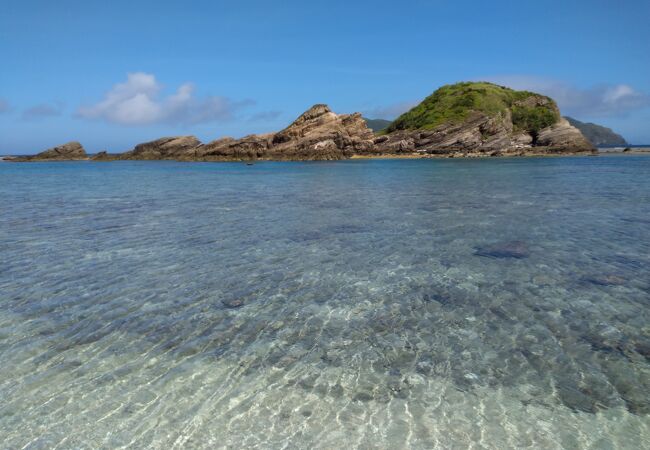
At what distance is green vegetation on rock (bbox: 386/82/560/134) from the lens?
13512 cm

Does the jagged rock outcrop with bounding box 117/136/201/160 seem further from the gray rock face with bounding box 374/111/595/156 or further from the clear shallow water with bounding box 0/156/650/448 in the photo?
the clear shallow water with bounding box 0/156/650/448

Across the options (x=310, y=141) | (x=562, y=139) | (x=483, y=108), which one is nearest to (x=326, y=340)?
(x=310, y=141)

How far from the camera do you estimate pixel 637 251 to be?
1472cm

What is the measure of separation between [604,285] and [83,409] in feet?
39.1

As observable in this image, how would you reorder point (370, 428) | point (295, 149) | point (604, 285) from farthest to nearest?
point (295, 149) < point (604, 285) < point (370, 428)

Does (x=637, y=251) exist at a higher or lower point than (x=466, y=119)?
lower

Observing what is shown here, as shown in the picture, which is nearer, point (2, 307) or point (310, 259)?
point (2, 307)

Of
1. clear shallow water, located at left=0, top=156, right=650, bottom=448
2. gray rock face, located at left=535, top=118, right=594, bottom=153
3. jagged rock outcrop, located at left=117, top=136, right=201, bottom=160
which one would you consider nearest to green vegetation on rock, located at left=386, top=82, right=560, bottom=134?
gray rock face, located at left=535, top=118, right=594, bottom=153

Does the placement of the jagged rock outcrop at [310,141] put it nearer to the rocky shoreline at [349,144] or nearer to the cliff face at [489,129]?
the rocky shoreline at [349,144]

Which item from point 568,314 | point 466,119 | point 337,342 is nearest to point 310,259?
point 337,342

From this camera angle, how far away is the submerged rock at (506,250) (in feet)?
47.2

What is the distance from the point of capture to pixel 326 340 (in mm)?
8398

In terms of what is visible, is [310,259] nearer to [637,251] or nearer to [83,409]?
[83,409]

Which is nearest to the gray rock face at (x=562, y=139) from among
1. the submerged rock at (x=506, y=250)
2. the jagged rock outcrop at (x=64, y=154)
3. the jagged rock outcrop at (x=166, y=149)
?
the jagged rock outcrop at (x=166, y=149)
